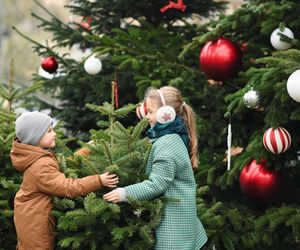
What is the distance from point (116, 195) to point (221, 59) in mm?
2547

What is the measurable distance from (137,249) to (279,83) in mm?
1708

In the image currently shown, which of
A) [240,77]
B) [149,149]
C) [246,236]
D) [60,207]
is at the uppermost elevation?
[149,149]

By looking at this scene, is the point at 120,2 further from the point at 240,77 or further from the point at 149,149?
the point at 149,149

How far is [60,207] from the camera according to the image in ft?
13.0

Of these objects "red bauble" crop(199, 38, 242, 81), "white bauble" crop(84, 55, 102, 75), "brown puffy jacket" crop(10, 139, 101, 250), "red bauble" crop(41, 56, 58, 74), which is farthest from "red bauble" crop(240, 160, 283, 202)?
"red bauble" crop(41, 56, 58, 74)

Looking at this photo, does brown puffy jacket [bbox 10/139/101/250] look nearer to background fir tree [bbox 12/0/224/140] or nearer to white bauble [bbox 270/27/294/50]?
white bauble [bbox 270/27/294/50]

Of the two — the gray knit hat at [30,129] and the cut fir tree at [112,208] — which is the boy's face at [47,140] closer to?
the gray knit hat at [30,129]

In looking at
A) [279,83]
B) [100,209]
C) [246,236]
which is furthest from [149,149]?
[246,236]

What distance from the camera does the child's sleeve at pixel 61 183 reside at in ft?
12.4

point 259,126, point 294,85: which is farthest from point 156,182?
point 259,126

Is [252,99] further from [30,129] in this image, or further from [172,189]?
[30,129]

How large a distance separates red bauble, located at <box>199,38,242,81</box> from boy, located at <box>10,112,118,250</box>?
2308 mm

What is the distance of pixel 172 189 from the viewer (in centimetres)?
392

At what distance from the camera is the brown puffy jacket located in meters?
3.87
